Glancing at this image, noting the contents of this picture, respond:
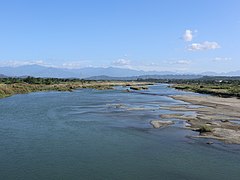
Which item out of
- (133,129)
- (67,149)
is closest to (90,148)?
(67,149)

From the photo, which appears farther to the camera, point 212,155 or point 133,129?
point 133,129

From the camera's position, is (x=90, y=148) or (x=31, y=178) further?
(x=90, y=148)

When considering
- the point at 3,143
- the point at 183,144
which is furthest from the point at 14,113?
the point at 183,144

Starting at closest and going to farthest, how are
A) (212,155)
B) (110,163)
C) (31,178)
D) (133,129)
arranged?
(31,178) < (110,163) < (212,155) < (133,129)

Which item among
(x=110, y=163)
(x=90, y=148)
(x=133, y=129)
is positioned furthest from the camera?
(x=133, y=129)

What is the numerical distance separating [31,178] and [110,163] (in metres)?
5.07

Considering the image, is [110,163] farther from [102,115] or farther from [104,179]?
[102,115]

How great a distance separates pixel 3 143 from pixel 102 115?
18.0 meters

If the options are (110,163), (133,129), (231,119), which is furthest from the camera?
(231,119)

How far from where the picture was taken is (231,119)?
38.3m

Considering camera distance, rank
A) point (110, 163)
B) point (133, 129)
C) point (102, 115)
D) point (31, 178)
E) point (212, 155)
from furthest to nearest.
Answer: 1. point (102, 115)
2. point (133, 129)
3. point (212, 155)
4. point (110, 163)
5. point (31, 178)

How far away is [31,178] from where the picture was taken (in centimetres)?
1806

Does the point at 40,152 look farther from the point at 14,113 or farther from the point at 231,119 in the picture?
the point at 231,119

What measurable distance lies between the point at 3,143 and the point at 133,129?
1227 centimetres
